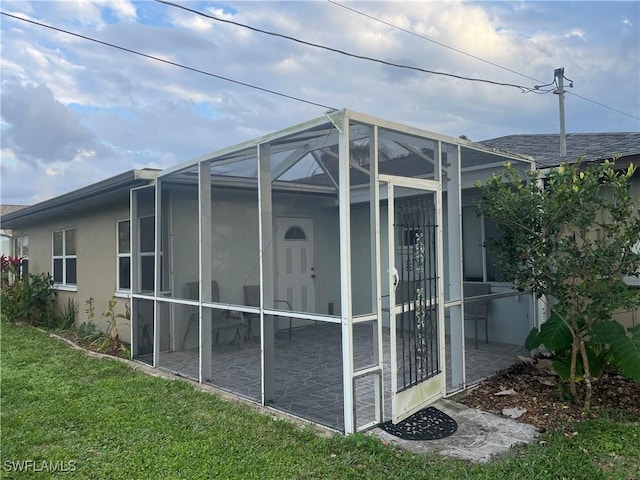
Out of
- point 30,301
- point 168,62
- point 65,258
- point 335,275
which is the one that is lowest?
point 30,301

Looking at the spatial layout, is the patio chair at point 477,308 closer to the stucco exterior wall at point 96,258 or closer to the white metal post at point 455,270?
the white metal post at point 455,270

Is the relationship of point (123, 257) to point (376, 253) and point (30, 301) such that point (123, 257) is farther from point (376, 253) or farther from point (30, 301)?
point (376, 253)

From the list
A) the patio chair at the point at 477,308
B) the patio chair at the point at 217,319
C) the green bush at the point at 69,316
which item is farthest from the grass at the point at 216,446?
the green bush at the point at 69,316

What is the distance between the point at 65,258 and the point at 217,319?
617cm

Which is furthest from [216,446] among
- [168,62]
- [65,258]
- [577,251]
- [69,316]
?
[65,258]

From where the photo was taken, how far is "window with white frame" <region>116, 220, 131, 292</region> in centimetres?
762

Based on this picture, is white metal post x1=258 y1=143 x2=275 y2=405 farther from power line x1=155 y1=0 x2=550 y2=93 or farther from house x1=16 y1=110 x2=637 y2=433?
power line x1=155 y1=0 x2=550 y2=93

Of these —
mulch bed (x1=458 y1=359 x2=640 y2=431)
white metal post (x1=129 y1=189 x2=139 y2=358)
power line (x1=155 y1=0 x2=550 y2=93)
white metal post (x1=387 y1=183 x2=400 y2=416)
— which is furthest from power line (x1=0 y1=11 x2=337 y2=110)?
mulch bed (x1=458 y1=359 x2=640 y2=431)

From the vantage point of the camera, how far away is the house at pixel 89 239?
7384 mm

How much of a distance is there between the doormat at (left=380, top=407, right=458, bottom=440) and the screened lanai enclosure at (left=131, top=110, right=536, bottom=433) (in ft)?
0.33

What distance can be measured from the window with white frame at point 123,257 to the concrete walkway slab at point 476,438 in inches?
219

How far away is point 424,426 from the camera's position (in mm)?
3729

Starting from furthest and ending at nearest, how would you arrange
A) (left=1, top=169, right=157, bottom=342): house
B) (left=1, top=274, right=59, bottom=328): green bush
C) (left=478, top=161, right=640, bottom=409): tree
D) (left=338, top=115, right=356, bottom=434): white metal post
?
1. (left=1, top=274, right=59, bottom=328): green bush
2. (left=1, top=169, right=157, bottom=342): house
3. (left=478, top=161, right=640, bottom=409): tree
4. (left=338, top=115, right=356, bottom=434): white metal post

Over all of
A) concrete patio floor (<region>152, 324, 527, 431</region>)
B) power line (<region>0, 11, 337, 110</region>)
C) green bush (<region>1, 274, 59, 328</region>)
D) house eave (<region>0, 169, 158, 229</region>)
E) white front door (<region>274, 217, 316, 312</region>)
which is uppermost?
power line (<region>0, 11, 337, 110</region>)
